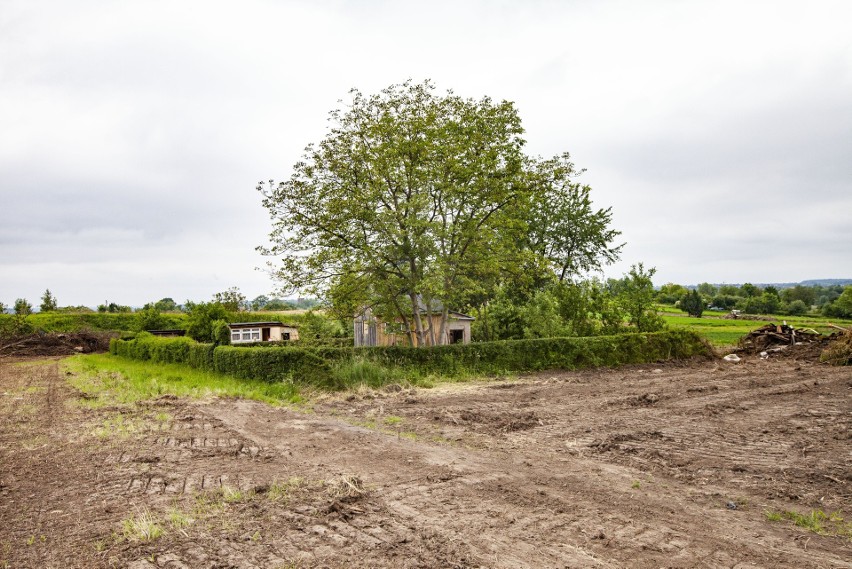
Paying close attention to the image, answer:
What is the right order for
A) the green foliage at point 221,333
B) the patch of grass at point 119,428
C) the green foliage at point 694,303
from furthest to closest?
1. the green foliage at point 694,303
2. the green foliage at point 221,333
3. the patch of grass at point 119,428

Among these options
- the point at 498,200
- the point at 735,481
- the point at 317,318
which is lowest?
the point at 735,481

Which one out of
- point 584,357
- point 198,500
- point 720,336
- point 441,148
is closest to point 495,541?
point 198,500

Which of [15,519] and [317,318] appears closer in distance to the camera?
[15,519]

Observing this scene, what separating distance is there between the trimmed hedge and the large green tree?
2.26 meters

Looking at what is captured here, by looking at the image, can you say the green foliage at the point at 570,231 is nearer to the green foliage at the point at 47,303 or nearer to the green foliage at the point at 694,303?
the green foliage at the point at 694,303

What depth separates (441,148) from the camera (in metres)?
18.9

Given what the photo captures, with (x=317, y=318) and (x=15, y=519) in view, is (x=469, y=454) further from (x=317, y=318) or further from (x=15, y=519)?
(x=317, y=318)

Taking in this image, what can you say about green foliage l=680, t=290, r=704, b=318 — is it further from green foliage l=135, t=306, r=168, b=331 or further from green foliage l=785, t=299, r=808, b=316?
green foliage l=135, t=306, r=168, b=331

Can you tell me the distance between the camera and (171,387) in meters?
16.1

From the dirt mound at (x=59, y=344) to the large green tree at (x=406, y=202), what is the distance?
2659 cm

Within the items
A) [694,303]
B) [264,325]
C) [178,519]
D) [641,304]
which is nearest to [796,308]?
[694,303]

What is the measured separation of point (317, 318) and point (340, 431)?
45.4ft

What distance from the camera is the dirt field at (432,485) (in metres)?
4.36

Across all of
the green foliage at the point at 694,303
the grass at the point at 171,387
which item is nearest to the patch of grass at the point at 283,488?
the grass at the point at 171,387
